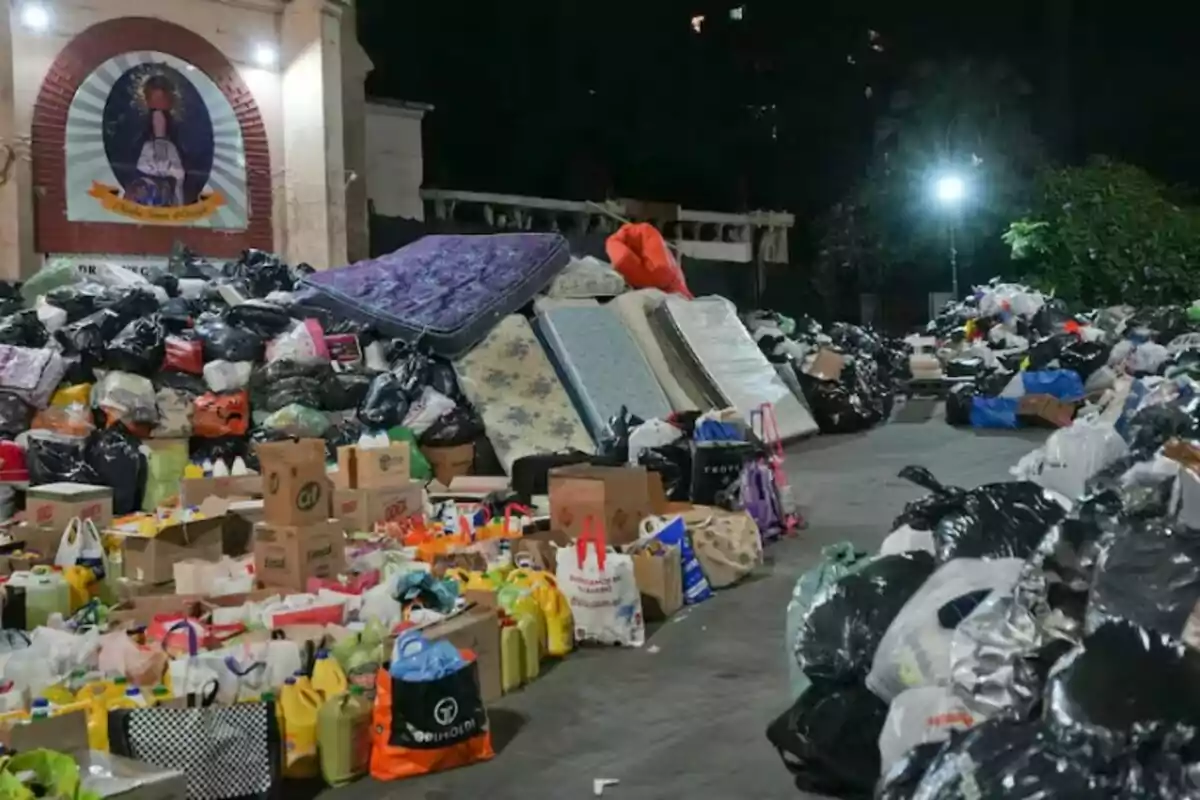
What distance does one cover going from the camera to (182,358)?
802 cm

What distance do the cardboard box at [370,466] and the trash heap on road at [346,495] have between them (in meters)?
0.02

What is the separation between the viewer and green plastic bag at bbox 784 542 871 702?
3.80 m

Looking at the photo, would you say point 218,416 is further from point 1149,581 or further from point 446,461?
point 1149,581

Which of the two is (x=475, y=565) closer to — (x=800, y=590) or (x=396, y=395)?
(x=800, y=590)

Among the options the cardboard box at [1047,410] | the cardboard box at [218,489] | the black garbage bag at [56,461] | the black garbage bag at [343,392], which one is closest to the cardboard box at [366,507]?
the cardboard box at [218,489]

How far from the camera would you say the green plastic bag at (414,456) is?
7750 millimetres

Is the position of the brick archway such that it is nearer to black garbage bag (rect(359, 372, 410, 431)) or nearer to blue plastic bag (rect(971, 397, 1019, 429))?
black garbage bag (rect(359, 372, 410, 431))

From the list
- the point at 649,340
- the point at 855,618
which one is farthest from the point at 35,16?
the point at 855,618

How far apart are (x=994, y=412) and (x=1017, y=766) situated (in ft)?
35.8

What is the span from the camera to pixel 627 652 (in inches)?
195

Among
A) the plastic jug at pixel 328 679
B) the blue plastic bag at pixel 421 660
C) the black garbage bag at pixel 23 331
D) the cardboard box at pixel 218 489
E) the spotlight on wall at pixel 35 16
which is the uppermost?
the spotlight on wall at pixel 35 16

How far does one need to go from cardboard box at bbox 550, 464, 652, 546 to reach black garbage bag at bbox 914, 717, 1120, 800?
3.24 m

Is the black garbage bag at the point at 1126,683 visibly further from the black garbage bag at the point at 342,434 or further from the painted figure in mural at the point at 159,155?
the painted figure in mural at the point at 159,155

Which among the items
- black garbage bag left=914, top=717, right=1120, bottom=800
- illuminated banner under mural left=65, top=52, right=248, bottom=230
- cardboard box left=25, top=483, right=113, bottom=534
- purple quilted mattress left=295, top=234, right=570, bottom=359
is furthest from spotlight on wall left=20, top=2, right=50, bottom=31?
black garbage bag left=914, top=717, right=1120, bottom=800
